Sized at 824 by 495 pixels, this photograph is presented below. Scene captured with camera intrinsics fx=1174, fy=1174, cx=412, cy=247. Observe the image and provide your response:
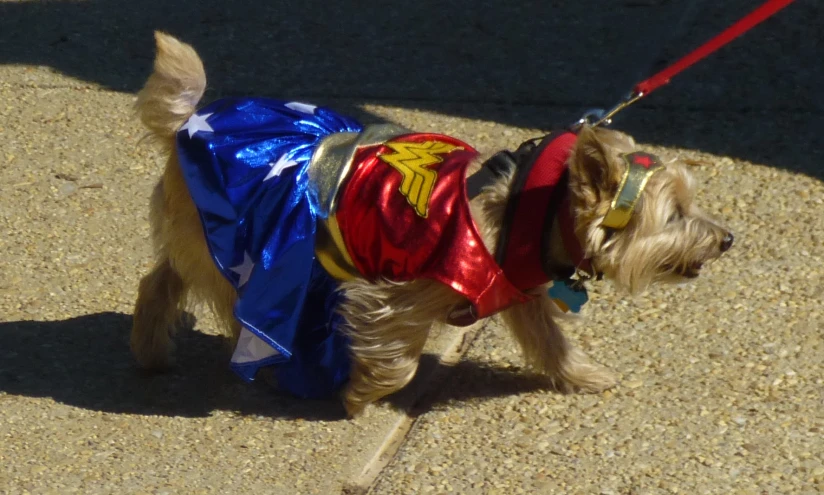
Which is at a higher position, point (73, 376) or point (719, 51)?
point (719, 51)

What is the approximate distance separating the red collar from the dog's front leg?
1.36 ft

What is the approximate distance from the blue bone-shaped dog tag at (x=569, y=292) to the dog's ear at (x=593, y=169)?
0.38m

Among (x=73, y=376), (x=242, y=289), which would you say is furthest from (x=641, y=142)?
(x=73, y=376)

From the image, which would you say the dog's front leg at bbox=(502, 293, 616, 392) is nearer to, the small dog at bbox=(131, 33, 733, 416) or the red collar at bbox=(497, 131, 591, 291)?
the small dog at bbox=(131, 33, 733, 416)

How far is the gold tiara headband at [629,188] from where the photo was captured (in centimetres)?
350

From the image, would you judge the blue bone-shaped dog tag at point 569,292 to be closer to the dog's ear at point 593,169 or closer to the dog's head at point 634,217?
the dog's head at point 634,217

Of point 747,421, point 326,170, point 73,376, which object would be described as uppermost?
point 326,170

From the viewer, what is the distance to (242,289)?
3982 millimetres

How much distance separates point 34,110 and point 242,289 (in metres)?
3.18

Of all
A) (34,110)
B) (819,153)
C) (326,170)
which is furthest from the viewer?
(34,110)

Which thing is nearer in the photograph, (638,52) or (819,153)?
(819,153)

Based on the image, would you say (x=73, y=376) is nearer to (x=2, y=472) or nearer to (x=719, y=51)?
(x=2, y=472)

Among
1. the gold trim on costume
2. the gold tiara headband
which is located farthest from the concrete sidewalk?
the gold tiara headband

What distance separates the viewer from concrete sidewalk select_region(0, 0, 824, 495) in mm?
3832
